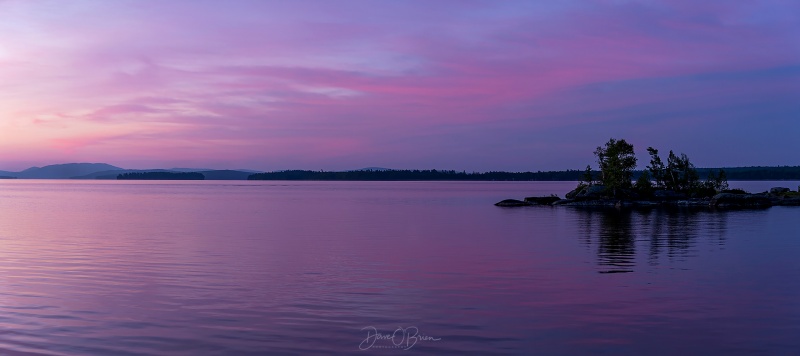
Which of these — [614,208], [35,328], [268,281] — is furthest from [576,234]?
[614,208]

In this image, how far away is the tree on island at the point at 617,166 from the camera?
9256cm

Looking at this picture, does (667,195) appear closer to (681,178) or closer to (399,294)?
(681,178)

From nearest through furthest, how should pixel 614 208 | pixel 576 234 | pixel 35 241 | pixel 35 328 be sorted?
pixel 35 328 < pixel 35 241 < pixel 576 234 < pixel 614 208

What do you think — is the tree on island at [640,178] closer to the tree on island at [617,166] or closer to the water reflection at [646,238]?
the tree on island at [617,166]

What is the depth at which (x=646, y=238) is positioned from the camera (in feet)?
139

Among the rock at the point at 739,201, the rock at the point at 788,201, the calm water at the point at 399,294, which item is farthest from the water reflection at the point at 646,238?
the rock at the point at 788,201

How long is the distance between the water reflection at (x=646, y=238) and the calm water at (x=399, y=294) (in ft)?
0.72

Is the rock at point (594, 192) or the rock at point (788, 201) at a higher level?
the rock at point (594, 192)

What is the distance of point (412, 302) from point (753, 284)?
40.6 feet

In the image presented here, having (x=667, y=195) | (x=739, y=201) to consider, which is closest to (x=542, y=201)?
(x=667, y=195)

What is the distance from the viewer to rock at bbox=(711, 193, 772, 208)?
87181 mm

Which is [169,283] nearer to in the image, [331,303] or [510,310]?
[331,303]

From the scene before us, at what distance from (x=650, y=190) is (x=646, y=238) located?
58164 mm

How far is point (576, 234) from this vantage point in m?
45.8
